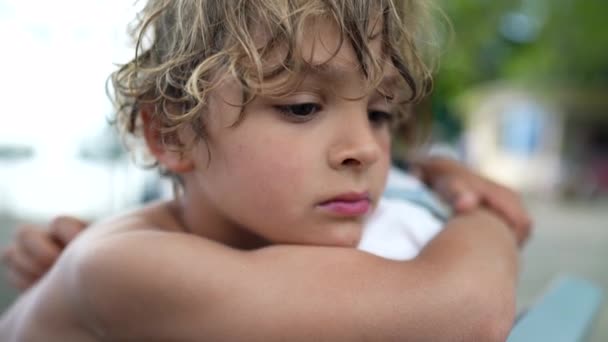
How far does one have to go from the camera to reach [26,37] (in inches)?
107

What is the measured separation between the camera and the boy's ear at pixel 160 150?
899 mm

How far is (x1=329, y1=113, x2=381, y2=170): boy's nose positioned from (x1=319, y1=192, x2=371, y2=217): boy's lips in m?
0.04

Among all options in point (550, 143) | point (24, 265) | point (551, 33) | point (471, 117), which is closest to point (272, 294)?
point (24, 265)

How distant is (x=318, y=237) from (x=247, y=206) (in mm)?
99

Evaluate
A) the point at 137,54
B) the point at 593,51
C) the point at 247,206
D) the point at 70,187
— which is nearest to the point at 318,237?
the point at 247,206

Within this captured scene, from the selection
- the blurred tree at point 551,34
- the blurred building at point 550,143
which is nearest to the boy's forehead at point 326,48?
the blurred tree at point 551,34

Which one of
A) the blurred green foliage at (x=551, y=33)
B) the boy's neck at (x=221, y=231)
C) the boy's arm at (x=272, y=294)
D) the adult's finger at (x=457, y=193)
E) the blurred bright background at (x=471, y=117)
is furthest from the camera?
the blurred green foliage at (x=551, y=33)

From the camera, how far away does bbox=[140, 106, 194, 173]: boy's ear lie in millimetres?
899

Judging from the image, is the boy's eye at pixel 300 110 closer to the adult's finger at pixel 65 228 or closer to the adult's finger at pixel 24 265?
the adult's finger at pixel 65 228

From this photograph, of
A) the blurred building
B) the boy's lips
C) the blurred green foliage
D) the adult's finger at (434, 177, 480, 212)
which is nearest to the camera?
the boy's lips

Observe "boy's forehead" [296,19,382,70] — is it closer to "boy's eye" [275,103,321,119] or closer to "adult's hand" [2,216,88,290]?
"boy's eye" [275,103,321,119]

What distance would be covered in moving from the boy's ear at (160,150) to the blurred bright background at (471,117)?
0.16 meters

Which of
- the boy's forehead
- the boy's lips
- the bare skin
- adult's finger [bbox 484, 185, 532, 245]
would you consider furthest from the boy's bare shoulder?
adult's finger [bbox 484, 185, 532, 245]

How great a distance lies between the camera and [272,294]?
0.71m
